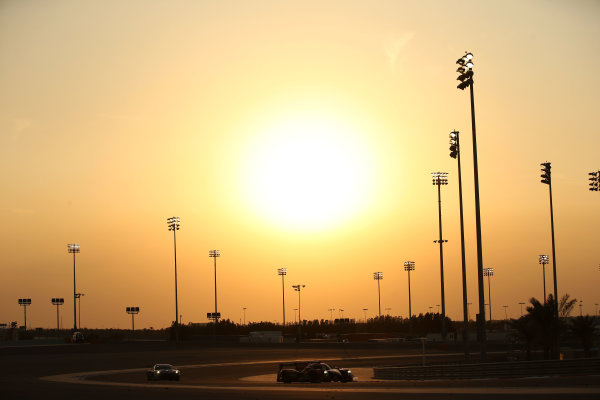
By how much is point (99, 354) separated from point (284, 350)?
2280cm

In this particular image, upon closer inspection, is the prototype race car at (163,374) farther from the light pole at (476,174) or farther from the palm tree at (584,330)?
the palm tree at (584,330)

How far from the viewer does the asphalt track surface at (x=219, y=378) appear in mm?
31969

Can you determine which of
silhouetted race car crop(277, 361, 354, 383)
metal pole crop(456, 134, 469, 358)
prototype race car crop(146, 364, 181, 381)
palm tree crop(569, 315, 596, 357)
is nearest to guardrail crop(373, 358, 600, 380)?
silhouetted race car crop(277, 361, 354, 383)

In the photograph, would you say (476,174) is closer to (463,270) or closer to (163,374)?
(463,270)

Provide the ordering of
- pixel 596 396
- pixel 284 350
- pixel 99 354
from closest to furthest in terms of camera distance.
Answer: pixel 596 396 < pixel 99 354 < pixel 284 350

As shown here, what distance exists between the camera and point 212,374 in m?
63.5

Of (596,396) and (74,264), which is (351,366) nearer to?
(596,396)

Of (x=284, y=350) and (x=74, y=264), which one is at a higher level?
(x=74, y=264)

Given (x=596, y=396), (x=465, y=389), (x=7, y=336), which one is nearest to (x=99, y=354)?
(x=7, y=336)

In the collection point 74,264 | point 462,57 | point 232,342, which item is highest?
point 462,57

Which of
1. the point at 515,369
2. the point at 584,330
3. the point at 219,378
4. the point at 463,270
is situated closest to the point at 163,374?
the point at 219,378

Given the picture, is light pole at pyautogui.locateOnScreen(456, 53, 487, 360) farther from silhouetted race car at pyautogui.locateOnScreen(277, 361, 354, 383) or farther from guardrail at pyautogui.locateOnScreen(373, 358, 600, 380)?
silhouetted race car at pyautogui.locateOnScreen(277, 361, 354, 383)

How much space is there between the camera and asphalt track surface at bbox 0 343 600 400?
3197 centimetres

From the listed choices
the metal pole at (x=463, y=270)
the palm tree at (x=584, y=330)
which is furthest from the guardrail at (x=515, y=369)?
the palm tree at (x=584, y=330)
